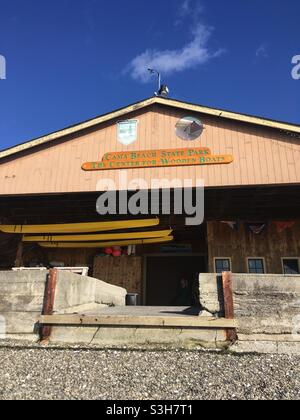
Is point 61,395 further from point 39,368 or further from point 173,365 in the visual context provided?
point 173,365

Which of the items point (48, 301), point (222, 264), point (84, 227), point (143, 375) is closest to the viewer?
point (143, 375)

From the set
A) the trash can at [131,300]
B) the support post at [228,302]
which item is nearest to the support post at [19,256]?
the trash can at [131,300]

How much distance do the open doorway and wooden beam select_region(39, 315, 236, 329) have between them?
11.1 m

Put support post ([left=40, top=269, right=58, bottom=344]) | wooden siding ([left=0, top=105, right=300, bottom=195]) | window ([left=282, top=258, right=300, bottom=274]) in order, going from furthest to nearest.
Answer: window ([left=282, top=258, right=300, bottom=274]) → wooden siding ([left=0, top=105, right=300, bottom=195]) → support post ([left=40, top=269, right=58, bottom=344])

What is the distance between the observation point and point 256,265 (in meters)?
13.8

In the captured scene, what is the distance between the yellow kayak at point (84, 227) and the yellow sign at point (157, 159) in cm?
268

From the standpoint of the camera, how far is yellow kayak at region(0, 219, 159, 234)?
A: 14008mm

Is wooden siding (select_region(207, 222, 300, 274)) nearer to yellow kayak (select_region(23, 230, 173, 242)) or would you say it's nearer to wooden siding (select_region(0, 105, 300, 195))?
yellow kayak (select_region(23, 230, 173, 242))

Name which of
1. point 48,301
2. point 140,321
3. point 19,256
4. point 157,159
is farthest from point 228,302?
point 19,256

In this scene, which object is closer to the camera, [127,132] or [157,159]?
[157,159]

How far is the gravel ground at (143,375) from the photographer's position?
166 inches

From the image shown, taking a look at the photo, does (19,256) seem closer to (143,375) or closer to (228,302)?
(228,302)

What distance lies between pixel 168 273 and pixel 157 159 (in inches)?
301

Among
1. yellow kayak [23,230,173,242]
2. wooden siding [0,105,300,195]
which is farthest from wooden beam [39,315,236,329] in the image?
yellow kayak [23,230,173,242]
